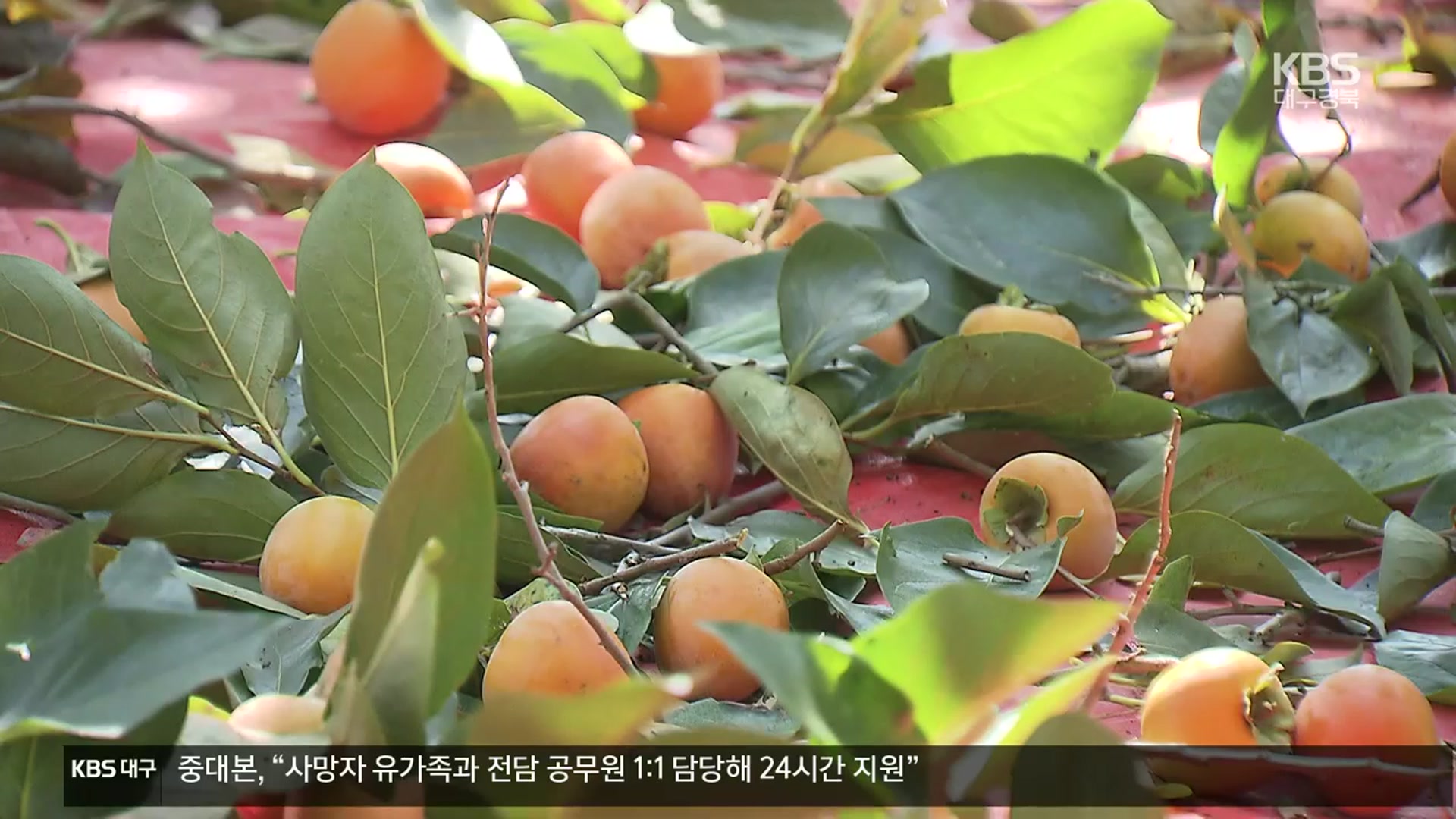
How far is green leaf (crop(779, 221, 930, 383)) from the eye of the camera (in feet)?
1.66

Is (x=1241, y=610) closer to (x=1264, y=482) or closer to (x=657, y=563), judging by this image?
(x=1264, y=482)

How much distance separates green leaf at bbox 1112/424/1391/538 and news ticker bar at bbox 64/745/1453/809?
24 cm

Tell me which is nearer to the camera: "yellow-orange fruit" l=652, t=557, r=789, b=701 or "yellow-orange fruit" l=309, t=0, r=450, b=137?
"yellow-orange fruit" l=652, t=557, r=789, b=701

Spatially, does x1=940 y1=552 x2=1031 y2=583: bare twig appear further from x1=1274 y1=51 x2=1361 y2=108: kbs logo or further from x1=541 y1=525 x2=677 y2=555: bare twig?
x1=1274 y1=51 x2=1361 y2=108: kbs logo

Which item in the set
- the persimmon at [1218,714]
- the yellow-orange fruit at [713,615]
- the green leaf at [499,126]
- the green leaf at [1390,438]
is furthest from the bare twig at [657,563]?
the green leaf at [499,126]

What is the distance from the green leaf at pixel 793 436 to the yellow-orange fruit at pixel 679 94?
44 centimetres

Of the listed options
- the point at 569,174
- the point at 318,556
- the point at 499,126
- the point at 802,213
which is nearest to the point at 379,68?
the point at 499,126

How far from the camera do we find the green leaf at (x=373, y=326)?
0.39 metres

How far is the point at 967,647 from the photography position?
0.23m

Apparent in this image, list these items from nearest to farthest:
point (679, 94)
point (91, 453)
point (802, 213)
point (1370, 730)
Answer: point (1370, 730) < point (91, 453) < point (802, 213) < point (679, 94)

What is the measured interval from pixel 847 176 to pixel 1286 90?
202mm

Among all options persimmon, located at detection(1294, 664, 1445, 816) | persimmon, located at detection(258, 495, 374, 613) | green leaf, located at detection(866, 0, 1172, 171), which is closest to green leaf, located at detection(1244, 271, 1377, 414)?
green leaf, located at detection(866, 0, 1172, 171)

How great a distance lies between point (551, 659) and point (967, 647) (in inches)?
5.0

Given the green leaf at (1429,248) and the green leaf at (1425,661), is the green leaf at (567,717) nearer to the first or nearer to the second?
the green leaf at (1425,661)
